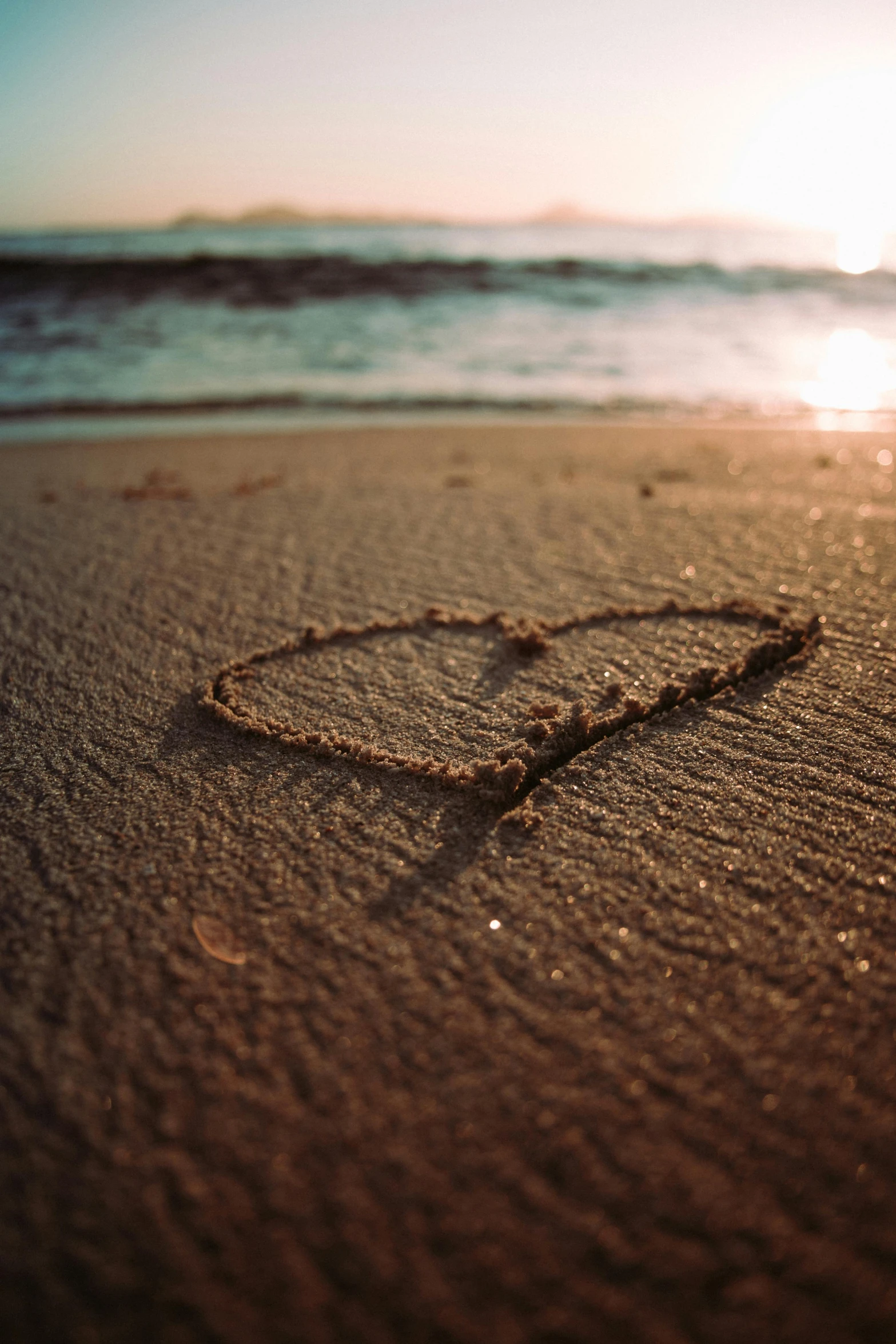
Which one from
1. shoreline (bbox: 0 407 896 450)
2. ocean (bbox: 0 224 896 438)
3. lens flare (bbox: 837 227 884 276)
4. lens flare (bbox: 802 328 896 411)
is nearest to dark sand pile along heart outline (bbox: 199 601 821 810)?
shoreline (bbox: 0 407 896 450)

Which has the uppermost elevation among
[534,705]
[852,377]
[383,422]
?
[852,377]

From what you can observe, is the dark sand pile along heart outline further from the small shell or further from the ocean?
the ocean

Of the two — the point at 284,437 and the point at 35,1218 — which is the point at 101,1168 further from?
the point at 284,437

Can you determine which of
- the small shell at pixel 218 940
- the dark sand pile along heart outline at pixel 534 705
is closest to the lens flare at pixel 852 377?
the dark sand pile along heart outline at pixel 534 705

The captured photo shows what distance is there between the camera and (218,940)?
3.40 ft

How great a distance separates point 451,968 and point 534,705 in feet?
1.91

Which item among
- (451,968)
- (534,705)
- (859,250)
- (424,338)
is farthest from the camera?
(859,250)

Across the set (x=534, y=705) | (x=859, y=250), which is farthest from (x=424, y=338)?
(x=859, y=250)

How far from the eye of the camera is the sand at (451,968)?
707 mm

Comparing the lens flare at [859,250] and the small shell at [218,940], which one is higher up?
the lens flare at [859,250]

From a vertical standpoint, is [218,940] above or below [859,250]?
below

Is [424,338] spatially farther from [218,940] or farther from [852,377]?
[218,940]

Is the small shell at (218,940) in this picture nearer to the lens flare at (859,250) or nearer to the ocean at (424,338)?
the ocean at (424,338)

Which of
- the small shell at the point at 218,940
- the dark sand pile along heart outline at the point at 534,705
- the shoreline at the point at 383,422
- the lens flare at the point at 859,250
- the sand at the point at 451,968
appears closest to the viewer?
the sand at the point at 451,968
